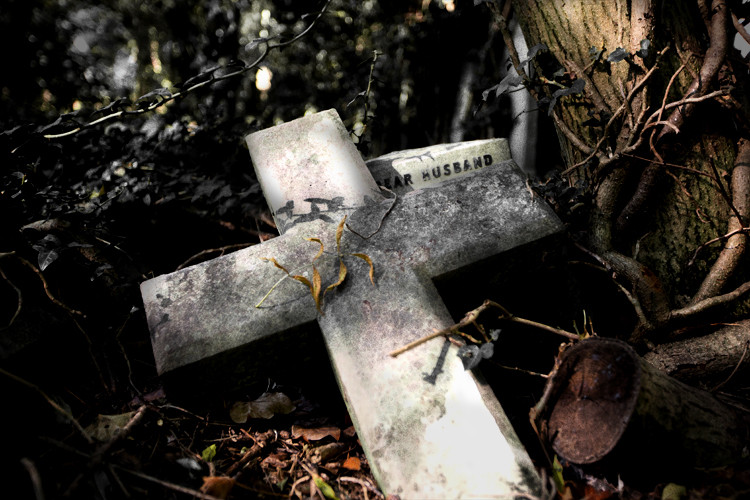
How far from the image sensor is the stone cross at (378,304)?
3.99ft

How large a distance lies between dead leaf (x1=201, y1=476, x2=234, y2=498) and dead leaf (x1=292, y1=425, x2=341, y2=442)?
342 mm

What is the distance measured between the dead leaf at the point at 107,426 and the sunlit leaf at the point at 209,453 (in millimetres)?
306

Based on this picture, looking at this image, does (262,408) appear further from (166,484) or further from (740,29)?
(740,29)

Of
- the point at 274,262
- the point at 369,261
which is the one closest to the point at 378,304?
the point at 369,261

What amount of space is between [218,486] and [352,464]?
1.49 ft

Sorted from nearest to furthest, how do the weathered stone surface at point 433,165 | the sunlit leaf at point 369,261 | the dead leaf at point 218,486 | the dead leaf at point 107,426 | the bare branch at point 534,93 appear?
the dead leaf at point 218,486
the dead leaf at point 107,426
the sunlit leaf at point 369,261
the bare branch at point 534,93
the weathered stone surface at point 433,165

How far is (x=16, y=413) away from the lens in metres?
1.24

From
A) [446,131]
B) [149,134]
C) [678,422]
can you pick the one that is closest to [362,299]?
[678,422]

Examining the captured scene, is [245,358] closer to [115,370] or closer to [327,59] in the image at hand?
[115,370]

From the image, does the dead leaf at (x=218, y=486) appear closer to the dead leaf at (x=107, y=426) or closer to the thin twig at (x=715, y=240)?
the dead leaf at (x=107, y=426)

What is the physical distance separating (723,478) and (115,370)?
87.5 inches

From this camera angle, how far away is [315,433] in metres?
1.58

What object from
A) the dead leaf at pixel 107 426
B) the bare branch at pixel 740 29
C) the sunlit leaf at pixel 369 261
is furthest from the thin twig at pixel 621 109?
the dead leaf at pixel 107 426

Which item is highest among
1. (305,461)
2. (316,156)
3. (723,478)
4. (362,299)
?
(316,156)
